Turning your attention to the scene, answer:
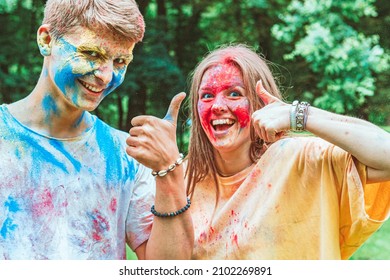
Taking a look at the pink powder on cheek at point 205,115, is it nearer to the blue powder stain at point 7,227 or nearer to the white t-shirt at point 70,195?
the white t-shirt at point 70,195

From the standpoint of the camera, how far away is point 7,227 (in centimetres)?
230

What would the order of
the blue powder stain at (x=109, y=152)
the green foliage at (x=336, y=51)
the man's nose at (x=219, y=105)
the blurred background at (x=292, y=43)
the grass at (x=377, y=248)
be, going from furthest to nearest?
the grass at (x=377, y=248)
the green foliage at (x=336, y=51)
the blurred background at (x=292, y=43)
the man's nose at (x=219, y=105)
the blue powder stain at (x=109, y=152)

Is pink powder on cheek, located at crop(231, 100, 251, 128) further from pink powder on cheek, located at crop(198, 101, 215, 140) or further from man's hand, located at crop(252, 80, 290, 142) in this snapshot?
man's hand, located at crop(252, 80, 290, 142)

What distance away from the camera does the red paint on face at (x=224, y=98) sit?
2.60m

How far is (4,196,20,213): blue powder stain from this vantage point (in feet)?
7.59

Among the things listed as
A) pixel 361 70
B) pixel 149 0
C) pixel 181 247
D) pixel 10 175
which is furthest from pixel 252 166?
pixel 361 70

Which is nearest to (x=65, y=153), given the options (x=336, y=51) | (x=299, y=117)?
(x=299, y=117)

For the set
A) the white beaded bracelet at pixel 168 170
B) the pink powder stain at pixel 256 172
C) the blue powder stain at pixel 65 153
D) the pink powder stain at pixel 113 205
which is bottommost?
the pink powder stain at pixel 113 205

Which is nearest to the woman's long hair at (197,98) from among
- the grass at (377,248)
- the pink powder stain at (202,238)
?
the pink powder stain at (202,238)

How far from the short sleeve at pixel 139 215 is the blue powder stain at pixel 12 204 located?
395 mm

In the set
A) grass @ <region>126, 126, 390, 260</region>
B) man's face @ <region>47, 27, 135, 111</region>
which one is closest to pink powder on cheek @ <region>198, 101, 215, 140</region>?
man's face @ <region>47, 27, 135, 111</region>

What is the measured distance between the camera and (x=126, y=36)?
236 centimetres

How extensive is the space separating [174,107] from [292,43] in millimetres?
2659
